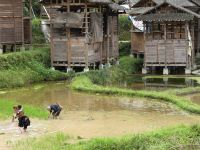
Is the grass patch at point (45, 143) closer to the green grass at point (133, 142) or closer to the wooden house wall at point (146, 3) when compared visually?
the green grass at point (133, 142)

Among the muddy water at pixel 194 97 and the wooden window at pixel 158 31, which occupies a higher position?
the wooden window at pixel 158 31

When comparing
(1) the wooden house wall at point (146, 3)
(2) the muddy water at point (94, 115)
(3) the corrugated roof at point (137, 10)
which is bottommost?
(2) the muddy water at point (94, 115)

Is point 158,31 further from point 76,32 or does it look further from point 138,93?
point 138,93

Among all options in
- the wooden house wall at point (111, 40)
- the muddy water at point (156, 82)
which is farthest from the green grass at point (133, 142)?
the wooden house wall at point (111, 40)

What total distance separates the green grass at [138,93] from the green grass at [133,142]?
19.7 feet

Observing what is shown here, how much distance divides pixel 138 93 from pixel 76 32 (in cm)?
1046

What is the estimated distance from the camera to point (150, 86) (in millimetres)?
34281

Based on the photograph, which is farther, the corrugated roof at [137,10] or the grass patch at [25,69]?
the corrugated roof at [137,10]

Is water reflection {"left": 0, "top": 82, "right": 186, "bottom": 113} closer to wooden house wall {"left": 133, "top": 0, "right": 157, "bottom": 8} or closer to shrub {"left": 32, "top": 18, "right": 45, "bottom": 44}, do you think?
shrub {"left": 32, "top": 18, "right": 45, "bottom": 44}

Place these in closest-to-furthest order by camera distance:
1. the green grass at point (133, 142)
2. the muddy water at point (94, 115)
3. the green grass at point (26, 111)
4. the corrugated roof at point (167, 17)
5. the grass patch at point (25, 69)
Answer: the green grass at point (133, 142) < the muddy water at point (94, 115) < the green grass at point (26, 111) < the grass patch at point (25, 69) < the corrugated roof at point (167, 17)

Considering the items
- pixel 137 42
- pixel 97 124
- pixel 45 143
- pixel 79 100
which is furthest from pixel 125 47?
pixel 45 143

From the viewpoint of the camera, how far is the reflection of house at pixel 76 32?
36.0 meters

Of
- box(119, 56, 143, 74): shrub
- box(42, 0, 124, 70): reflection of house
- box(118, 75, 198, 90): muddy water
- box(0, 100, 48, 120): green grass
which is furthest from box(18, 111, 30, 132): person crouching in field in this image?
box(119, 56, 143, 74): shrub

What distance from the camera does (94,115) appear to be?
23875mm
